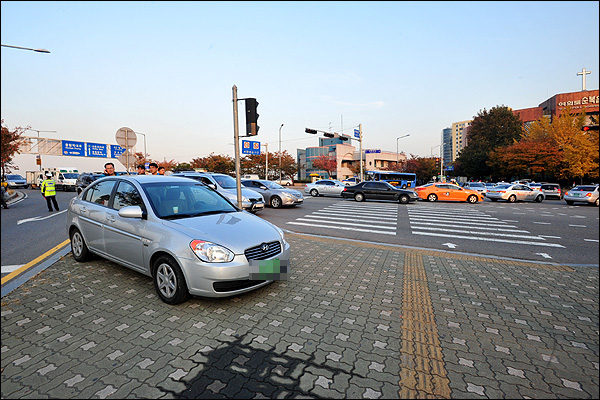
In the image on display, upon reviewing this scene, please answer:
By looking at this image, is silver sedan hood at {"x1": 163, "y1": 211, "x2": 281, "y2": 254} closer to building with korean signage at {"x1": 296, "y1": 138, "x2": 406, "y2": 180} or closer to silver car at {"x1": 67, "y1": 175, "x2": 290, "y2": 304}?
silver car at {"x1": 67, "y1": 175, "x2": 290, "y2": 304}

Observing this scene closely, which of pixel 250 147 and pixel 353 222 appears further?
pixel 250 147

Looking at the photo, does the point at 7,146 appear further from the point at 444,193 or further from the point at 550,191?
the point at 550,191

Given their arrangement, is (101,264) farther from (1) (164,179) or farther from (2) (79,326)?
(2) (79,326)

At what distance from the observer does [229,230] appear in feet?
13.3

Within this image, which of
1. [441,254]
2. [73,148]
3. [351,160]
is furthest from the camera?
[351,160]

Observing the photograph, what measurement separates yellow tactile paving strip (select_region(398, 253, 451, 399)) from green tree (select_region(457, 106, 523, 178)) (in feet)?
192

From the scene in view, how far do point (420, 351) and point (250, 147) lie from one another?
3642 cm

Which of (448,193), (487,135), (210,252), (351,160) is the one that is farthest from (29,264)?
(351,160)

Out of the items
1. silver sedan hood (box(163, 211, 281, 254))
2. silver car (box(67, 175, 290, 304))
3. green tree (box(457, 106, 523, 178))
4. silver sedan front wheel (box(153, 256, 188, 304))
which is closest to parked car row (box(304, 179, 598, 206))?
silver car (box(67, 175, 290, 304))

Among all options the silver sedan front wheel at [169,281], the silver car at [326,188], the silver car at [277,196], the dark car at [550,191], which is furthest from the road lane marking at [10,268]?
the dark car at [550,191]

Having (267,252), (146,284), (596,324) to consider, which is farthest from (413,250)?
(596,324)

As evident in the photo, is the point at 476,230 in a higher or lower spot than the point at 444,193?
lower

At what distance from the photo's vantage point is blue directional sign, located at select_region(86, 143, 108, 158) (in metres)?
40.9

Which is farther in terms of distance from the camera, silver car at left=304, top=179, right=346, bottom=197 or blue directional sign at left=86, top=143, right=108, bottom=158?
blue directional sign at left=86, top=143, right=108, bottom=158
